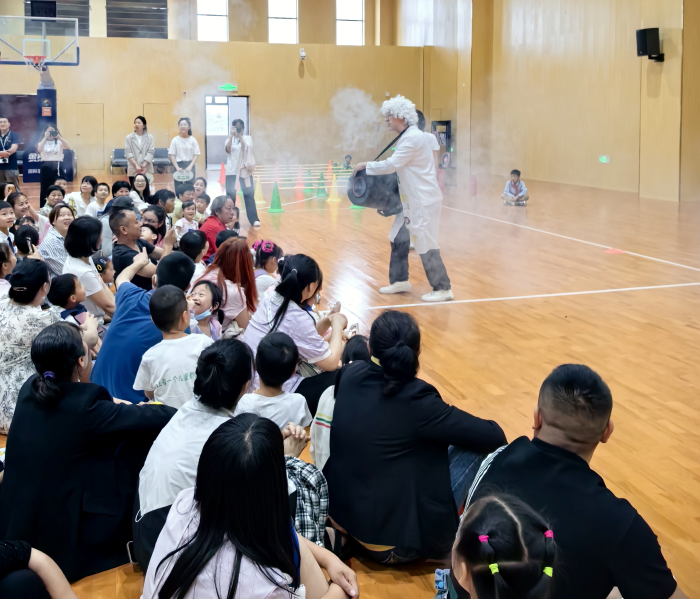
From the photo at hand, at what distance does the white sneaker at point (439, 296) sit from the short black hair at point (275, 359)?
120 inches

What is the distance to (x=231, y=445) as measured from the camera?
4.58ft

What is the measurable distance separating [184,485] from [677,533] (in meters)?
1.55

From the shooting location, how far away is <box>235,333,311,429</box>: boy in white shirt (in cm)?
233

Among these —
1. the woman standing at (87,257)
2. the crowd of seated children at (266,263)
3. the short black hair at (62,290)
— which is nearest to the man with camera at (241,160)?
the crowd of seated children at (266,263)

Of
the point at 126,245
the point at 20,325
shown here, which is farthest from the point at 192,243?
the point at 20,325

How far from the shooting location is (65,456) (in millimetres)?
2031

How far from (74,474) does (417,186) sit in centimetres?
378

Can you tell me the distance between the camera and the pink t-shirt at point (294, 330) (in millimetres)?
2969

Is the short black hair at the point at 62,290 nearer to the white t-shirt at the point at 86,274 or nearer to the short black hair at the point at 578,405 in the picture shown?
the white t-shirt at the point at 86,274

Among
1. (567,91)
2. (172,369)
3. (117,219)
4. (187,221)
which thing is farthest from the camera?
(567,91)

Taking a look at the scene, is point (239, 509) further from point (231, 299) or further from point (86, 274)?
point (86, 274)

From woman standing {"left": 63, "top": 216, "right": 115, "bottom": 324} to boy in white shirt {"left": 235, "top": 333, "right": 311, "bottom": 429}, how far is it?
1684 mm

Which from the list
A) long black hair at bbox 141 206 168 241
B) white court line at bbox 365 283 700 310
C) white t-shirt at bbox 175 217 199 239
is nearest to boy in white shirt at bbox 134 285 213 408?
white court line at bbox 365 283 700 310

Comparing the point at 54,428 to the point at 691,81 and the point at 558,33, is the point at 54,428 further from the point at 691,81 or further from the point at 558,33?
the point at 558,33
